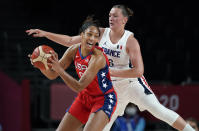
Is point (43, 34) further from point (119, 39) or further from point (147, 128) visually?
point (147, 128)

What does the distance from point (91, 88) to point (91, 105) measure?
196mm

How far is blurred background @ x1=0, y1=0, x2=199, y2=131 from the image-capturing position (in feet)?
28.5

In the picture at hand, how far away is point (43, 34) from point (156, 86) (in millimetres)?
3932

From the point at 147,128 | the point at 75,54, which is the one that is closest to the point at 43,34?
the point at 75,54

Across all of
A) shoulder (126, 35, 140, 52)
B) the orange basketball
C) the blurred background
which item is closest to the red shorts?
the orange basketball

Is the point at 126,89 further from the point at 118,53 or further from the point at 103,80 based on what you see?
the point at 103,80

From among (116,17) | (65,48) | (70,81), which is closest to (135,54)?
(116,17)

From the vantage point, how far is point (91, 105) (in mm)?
4773

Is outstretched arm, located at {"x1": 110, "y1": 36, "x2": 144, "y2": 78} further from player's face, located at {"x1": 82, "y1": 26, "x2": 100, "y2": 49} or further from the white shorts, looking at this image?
player's face, located at {"x1": 82, "y1": 26, "x2": 100, "y2": 49}

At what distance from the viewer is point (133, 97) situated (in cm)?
570

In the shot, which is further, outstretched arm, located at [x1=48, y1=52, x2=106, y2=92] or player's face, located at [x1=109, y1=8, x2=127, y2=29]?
player's face, located at [x1=109, y1=8, x2=127, y2=29]

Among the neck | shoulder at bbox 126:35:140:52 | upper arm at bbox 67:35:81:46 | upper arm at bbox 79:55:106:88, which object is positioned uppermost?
the neck

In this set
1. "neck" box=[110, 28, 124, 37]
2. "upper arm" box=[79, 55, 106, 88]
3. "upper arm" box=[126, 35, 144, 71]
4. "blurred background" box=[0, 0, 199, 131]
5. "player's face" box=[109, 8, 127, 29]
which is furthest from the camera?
A: "blurred background" box=[0, 0, 199, 131]

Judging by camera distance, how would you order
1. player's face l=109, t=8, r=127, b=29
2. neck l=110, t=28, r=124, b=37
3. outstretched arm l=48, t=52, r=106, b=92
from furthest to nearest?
neck l=110, t=28, r=124, b=37 < player's face l=109, t=8, r=127, b=29 < outstretched arm l=48, t=52, r=106, b=92
